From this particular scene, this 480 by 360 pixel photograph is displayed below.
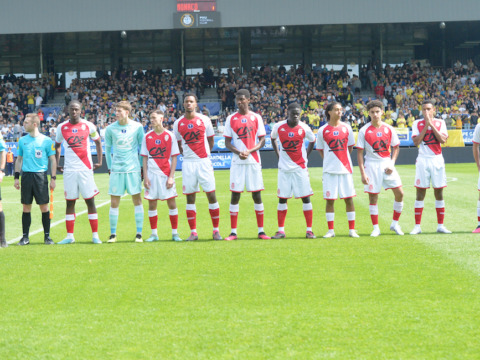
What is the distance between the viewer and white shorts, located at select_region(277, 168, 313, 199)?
386 inches

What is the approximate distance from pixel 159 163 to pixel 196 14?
31700 millimetres

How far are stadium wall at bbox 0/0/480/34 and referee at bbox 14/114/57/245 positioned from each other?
31843mm

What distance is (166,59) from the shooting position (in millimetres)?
48625

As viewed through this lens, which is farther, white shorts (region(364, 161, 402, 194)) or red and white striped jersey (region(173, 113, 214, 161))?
white shorts (region(364, 161, 402, 194))

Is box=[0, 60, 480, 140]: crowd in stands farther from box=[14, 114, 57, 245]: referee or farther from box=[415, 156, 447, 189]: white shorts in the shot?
box=[14, 114, 57, 245]: referee

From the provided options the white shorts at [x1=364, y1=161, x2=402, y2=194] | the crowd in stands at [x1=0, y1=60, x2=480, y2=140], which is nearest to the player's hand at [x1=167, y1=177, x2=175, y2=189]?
the white shorts at [x1=364, y1=161, x2=402, y2=194]

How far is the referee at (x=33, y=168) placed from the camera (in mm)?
9938

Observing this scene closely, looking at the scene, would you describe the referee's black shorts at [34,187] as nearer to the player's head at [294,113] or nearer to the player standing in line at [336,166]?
the player's head at [294,113]

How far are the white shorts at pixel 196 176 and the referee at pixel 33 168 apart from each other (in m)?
2.00

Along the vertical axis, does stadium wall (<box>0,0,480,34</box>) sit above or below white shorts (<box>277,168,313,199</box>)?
above

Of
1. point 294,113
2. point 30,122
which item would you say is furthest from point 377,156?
point 30,122

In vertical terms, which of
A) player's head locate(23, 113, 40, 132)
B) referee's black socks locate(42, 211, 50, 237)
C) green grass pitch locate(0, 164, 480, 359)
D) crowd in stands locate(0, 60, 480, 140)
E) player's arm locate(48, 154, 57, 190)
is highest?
crowd in stands locate(0, 60, 480, 140)

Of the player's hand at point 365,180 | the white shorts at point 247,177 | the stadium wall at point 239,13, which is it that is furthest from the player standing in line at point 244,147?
the stadium wall at point 239,13

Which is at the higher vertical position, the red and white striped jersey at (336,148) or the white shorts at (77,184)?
the red and white striped jersey at (336,148)
